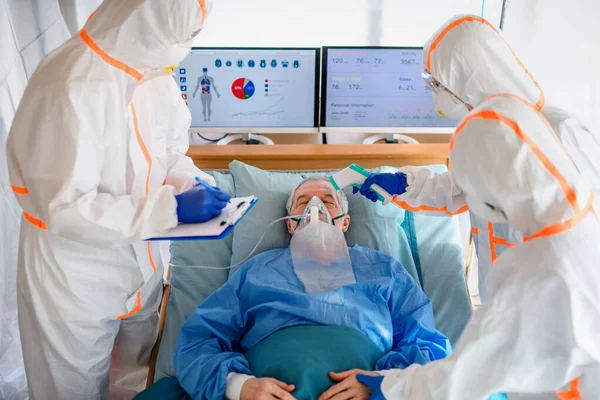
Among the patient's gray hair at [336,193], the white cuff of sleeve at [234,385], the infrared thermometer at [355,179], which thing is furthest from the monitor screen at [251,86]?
the white cuff of sleeve at [234,385]

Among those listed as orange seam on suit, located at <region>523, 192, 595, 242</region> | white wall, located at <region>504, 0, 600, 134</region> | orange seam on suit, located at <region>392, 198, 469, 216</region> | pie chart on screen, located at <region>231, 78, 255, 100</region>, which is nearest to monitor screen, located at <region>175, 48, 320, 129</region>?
pie chart on screen, located at <region>231, 78, 255, 100</region>

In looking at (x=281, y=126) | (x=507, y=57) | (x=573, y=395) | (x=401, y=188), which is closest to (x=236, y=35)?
(x=281, y=126)

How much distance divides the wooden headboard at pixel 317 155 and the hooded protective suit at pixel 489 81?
0.92m

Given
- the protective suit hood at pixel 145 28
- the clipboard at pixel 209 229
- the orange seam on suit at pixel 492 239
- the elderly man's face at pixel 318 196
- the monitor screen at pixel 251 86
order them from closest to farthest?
1. the protective suit hood at pixel 145 28
2. the clipboard at pixel 209 229
3. the orange seam on suit at pixel 492 239
4. the elderly man's face at pixel 318 196
5. the monitor screen at pixel 251 86

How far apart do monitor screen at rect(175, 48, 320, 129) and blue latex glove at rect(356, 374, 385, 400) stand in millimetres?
1583

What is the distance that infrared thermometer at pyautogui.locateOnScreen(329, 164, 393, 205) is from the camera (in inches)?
80.3

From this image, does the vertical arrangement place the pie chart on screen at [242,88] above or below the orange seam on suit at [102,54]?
below

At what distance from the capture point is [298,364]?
5.60 feet

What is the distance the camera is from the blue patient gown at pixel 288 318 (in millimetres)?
1784

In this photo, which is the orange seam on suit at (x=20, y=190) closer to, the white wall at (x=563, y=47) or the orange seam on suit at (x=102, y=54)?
the orange seam on suit at (x=102, y=54)

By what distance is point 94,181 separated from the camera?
1.47 meters

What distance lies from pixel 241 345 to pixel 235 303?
15cm

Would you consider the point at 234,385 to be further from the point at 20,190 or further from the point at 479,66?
the point at 479,66

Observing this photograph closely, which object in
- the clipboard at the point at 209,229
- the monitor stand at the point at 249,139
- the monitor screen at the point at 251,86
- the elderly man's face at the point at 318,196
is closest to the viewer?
the clipboard at the point at 209,229
